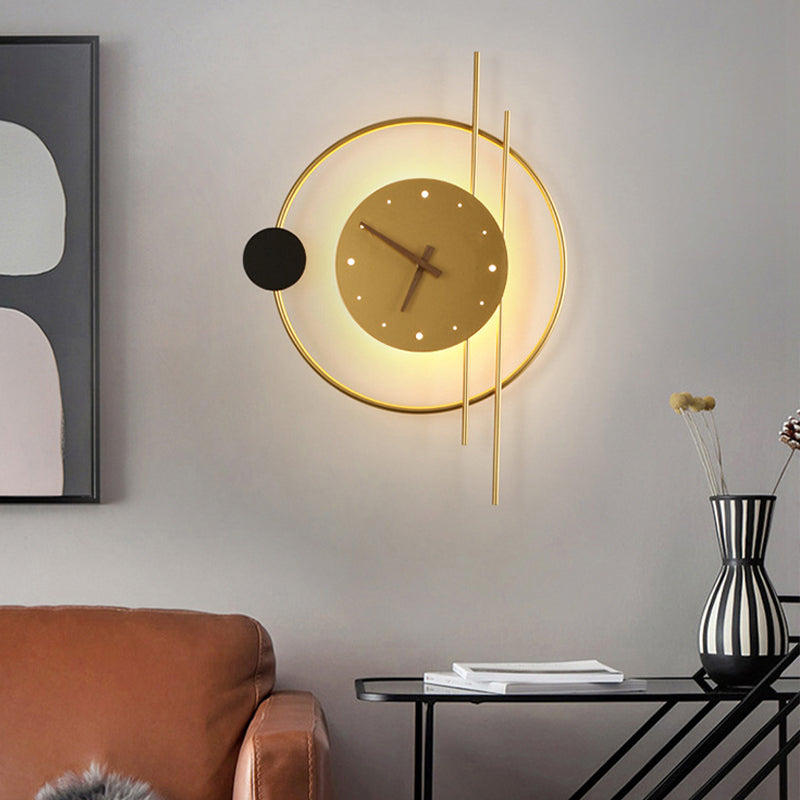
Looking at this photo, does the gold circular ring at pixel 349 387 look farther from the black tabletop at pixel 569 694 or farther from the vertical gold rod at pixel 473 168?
the black tabletop at pixel 569 694

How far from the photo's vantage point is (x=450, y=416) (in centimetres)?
226

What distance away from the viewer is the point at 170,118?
7.46ft

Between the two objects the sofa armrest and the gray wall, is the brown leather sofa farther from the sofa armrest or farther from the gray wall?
the gray wall

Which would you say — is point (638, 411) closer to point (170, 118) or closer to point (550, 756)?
point (550, 756)

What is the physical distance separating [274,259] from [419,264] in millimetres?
314

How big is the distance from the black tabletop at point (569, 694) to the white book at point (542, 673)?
0.03 m

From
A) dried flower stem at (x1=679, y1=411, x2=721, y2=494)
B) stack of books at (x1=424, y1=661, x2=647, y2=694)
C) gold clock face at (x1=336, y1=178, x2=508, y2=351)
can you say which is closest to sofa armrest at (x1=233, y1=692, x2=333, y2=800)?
stack of books at (x1=424, y1=661, x2=647, y2=694)

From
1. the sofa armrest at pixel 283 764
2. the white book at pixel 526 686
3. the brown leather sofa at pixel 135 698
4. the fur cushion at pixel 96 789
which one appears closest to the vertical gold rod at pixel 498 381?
the white book at pixel 526 686

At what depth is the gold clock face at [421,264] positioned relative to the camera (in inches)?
87.5

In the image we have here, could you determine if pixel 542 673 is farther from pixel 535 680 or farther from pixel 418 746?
pixel 418 746

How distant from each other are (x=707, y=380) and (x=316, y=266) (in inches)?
35.3

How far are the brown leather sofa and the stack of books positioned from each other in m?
0.26

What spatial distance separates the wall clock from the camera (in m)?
2.22

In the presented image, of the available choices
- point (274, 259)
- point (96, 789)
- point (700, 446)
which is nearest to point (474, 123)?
point (274, 259)
